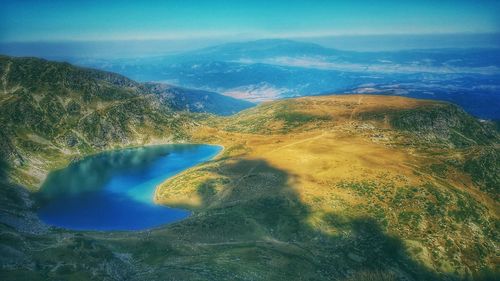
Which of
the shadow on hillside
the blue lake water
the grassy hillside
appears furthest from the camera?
the blue lake water

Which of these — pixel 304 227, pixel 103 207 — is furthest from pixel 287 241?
pixel 103 207

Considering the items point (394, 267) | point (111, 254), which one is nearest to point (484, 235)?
point (394, 267)

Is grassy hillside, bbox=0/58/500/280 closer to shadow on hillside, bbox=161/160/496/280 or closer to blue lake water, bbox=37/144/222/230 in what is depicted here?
shadow on hillside, bbox=161/160/496/280

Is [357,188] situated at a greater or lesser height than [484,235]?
greater

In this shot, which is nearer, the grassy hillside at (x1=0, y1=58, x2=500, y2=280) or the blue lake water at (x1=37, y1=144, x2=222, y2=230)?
the grassy hillside at (x1=0, y1=58, x2=500, y2=280)

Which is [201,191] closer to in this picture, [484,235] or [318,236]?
[318,236]

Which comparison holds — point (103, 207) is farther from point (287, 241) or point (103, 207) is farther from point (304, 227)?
point (304, 227)

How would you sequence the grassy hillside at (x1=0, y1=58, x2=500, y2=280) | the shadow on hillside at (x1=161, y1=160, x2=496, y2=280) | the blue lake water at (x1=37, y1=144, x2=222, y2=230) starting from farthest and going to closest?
the blue lake water at (x1=37, y1=144, x2=222, y2=230) → the shadow on hillside at (x1=161, y1=160, x2=496, y2=280) → the grassy hillside at (x1=0, y1=58, x2=500, y2=280)

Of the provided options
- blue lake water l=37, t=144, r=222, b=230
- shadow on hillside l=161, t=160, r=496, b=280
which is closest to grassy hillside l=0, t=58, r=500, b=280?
shadow on hillside l=161, t=160, r=496, b=280

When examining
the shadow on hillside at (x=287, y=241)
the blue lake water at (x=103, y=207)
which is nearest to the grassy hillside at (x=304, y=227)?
the shadow on hillside at (x=287, y=241)
